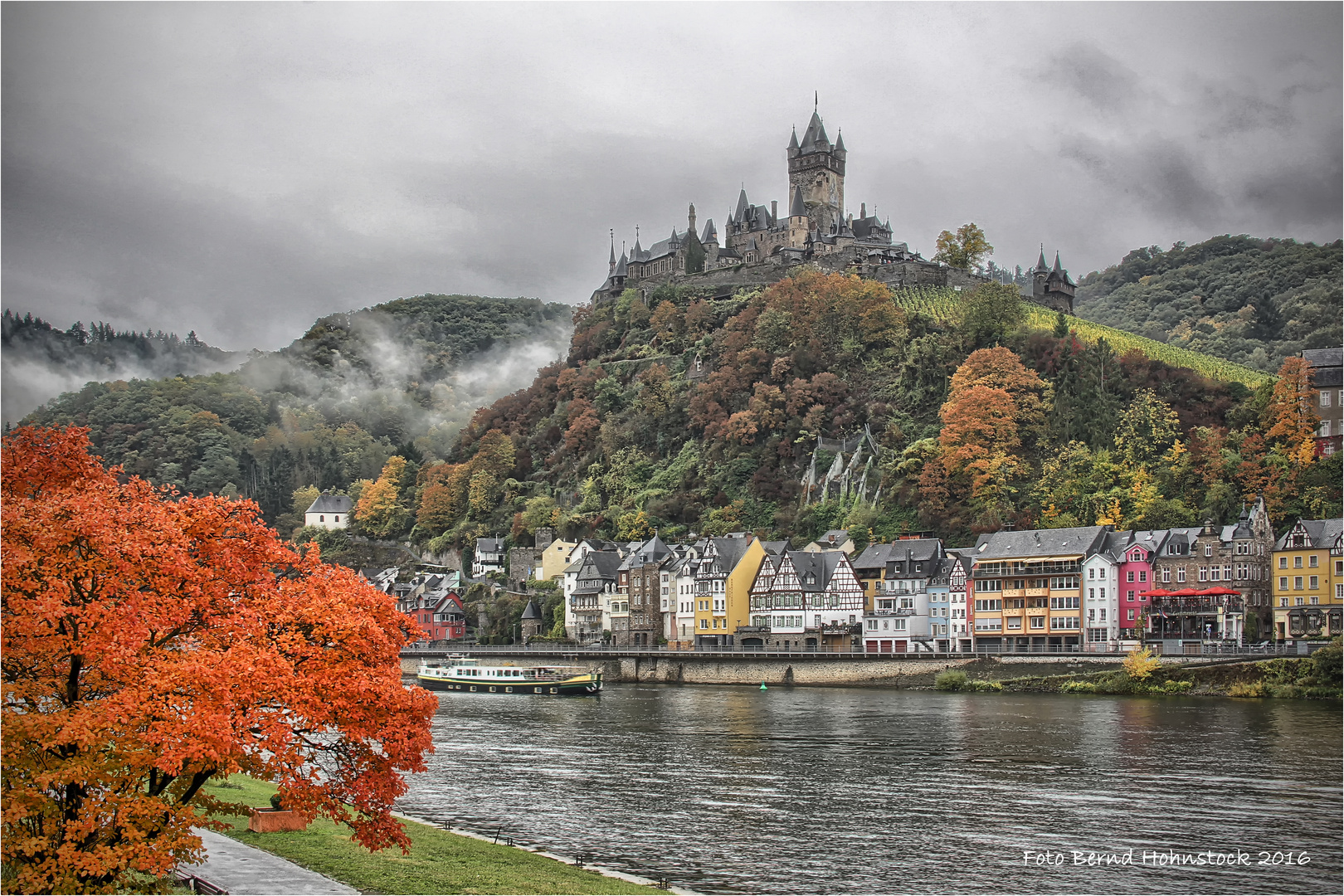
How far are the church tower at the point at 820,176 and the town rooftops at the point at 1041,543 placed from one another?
8802 centimetres

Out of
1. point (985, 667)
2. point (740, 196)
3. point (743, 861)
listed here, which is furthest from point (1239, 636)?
point (740, 196)

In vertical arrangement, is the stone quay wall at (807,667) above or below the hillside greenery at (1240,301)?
below

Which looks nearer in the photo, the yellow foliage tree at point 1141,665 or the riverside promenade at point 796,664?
the yellow foliage tree at point 1141,665

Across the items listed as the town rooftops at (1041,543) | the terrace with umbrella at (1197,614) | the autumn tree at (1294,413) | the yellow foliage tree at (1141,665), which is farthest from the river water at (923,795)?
the autumn tree at (1294,413)

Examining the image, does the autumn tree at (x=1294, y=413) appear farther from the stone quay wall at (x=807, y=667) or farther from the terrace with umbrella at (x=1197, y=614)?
→ the stone quay wall at (x=807, y=667)

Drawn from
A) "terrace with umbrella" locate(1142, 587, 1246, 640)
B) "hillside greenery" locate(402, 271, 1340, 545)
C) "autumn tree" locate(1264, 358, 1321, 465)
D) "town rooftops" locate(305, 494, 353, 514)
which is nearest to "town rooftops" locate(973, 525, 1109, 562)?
→ "hillside greenery" locate(402, 271, 1340, 545)

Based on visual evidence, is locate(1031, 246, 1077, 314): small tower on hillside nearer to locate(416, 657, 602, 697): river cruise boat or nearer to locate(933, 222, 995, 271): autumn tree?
locate(933, 222, 995, 271): autumn tree

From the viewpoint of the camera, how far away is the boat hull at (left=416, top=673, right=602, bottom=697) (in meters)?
81.1

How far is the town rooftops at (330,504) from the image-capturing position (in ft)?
538

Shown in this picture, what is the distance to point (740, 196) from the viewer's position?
6964 inches

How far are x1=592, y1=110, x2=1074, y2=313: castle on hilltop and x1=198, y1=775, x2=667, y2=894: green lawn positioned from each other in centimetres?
12043

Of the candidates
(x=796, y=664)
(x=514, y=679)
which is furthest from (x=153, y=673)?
(x=514, y=679)

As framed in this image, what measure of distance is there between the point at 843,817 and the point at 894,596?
5795 centimetres

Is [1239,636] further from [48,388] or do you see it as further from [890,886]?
[48,388]
